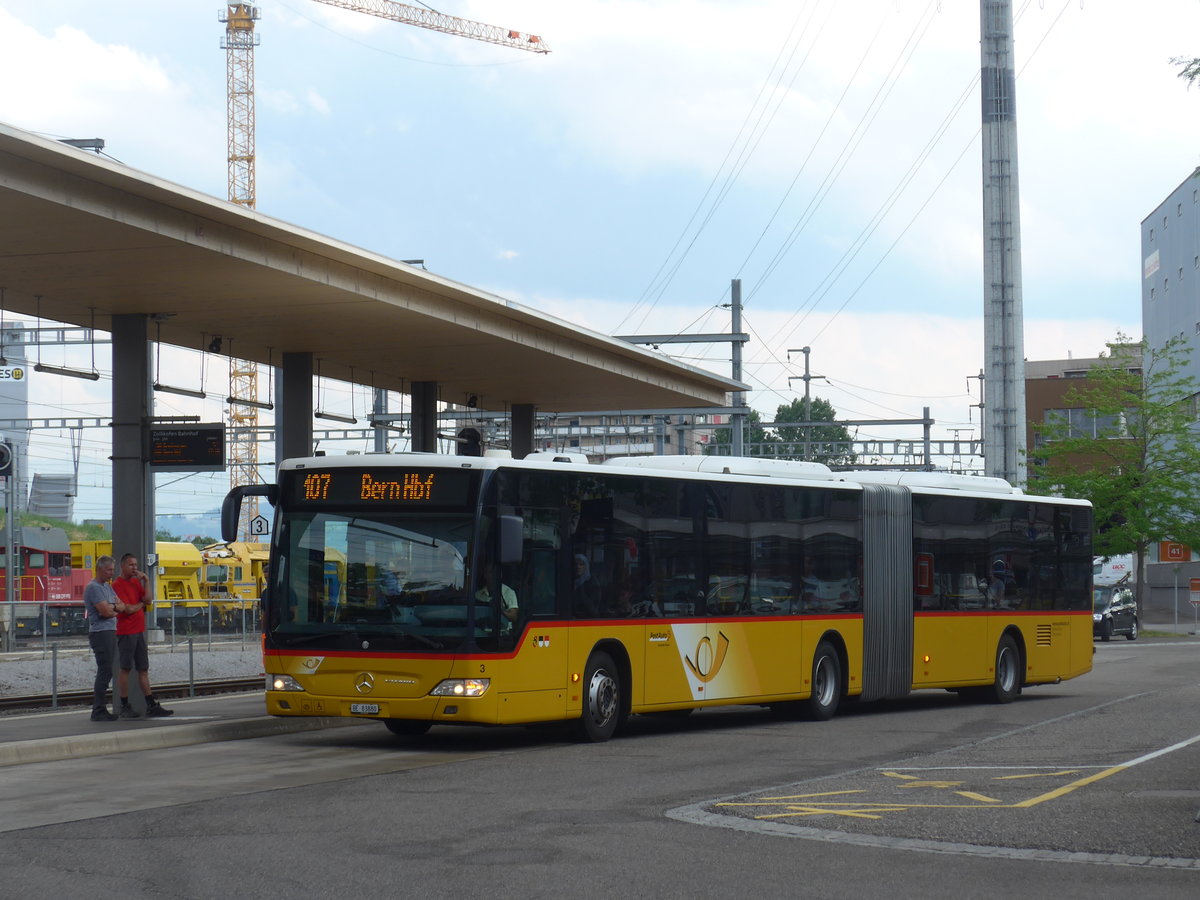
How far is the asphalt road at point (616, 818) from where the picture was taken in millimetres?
8203

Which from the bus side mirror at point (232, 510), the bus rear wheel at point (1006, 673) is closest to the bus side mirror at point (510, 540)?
the bus side mirror at point (232, 510)

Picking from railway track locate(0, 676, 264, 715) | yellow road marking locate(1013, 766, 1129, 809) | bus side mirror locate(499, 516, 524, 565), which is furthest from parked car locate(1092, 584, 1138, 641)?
bus side mirror locate(499, 516, 524, 565)

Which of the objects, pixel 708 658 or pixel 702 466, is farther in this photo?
pixel 702 466

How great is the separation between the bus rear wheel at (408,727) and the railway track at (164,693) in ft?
20.8

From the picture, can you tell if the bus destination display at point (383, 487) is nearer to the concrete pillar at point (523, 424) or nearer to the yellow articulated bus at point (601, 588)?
the yellow articulated bus at point (601, 588)

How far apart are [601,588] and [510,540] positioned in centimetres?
175

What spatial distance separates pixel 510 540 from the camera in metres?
15.1

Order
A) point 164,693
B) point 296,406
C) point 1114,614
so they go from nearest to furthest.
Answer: point 164,693 → point 296,406 → point 1114,614

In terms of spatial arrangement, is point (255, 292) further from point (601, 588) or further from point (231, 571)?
point (231, 571)

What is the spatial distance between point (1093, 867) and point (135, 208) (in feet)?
48.4

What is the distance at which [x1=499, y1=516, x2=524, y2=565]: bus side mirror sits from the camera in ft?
49.4

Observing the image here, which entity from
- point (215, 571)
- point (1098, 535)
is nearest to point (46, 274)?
Result: point (215, 571)

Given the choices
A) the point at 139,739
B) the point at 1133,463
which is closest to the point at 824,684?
the point at 139,739

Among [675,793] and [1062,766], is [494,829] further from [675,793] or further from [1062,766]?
[1062,766]
